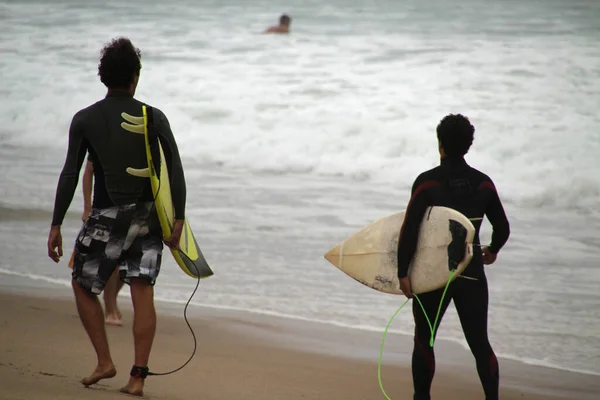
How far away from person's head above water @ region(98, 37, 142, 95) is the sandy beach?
119 centimetres

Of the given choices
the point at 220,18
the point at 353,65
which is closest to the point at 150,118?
the point at 353,65

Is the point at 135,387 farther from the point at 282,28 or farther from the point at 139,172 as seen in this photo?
the point at 282,28

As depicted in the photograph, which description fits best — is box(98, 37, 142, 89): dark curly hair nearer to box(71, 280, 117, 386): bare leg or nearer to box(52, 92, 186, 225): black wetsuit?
box(52, 92, 186, 225): black wetsuit

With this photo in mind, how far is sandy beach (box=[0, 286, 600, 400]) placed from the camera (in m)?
4.17

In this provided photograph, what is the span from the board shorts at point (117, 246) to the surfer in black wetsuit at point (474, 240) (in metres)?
0.98

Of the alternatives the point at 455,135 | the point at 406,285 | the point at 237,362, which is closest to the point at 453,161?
the point at 455,135

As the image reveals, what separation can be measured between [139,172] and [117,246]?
11.6 inches

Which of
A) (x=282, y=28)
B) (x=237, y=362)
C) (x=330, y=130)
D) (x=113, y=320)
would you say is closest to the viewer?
(x=237, y=362)

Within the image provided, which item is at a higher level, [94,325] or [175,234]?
[175,234]

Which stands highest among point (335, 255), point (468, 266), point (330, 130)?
point (468, 266)

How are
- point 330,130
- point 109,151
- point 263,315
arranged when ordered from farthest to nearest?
point 330,130
point 263,315
point 109,151

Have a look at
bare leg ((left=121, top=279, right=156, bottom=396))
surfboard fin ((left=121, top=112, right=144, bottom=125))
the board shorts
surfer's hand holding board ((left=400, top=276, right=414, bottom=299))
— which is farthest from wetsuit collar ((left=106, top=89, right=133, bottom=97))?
surfer's hand holding board ((left=400, top=276, right=414, bottom=299))

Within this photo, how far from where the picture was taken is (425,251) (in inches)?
145

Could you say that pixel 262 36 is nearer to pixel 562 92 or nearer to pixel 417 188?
pixel 562 92
